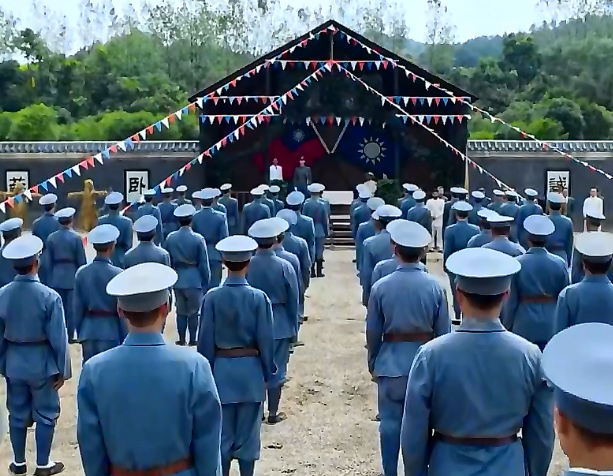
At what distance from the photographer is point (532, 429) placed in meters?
3.60

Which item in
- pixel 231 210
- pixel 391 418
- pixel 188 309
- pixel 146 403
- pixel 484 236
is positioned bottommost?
pixel 188 309

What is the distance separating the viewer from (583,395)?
2.01 meters

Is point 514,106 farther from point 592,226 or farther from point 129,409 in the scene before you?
point 129,409

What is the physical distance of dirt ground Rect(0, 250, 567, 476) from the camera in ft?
21.1

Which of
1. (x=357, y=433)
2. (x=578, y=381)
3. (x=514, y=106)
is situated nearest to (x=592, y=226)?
(x=357, y=433)

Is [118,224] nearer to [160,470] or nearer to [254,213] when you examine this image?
[254,213]

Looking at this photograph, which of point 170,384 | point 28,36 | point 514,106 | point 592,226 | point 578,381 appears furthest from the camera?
point 28,36

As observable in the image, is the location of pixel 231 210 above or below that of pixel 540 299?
below

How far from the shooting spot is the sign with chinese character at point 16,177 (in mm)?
22656

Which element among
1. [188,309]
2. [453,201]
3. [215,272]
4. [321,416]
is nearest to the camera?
[321,416]

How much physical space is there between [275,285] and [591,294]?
2.66 m

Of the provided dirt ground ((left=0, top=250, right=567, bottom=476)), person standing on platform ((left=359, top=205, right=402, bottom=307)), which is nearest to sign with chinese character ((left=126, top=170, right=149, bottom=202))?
dirt ground ((left=0, top=250, right=567, bottom=476))

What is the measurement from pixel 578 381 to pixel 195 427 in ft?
6.01

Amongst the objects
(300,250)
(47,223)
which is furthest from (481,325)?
(47,223)
